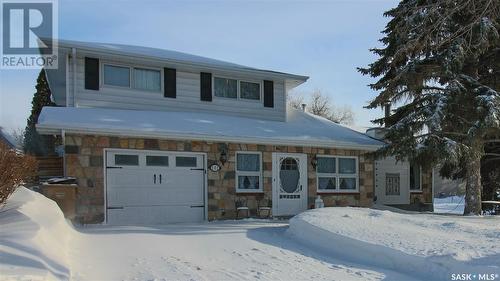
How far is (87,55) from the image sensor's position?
1416 centimetres

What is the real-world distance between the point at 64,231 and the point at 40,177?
4575 millimetres

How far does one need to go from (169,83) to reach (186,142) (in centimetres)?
294

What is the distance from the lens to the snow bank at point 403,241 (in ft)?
22.6

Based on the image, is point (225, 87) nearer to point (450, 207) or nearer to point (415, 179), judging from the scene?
point (415, 179)

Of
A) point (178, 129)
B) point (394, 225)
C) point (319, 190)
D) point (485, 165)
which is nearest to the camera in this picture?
point (394, 225)

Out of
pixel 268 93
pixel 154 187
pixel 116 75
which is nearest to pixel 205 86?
pixel 268 93

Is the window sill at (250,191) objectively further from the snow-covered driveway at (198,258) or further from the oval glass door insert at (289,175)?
the snow-covered driveway at (198,258)

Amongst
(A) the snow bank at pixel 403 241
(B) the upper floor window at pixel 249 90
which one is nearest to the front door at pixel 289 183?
(B) the upper floor window at pixel 249 90

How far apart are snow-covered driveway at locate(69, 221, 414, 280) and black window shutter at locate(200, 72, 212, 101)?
682 centimetres

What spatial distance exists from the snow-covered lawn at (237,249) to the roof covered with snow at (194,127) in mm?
3033

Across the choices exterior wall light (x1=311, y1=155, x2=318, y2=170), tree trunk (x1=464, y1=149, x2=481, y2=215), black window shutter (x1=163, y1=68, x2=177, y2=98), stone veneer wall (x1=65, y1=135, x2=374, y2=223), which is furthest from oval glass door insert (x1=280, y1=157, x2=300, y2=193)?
tree trunk (x1=464, y1=149, x2=481, y2=215)

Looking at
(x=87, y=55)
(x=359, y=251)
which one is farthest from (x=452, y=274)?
(x=87, y=55)

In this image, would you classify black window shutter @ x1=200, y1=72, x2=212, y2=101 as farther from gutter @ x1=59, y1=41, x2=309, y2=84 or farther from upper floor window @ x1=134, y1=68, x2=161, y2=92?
upper floor window @ x1=134, y1=68, x2=161, y2=92

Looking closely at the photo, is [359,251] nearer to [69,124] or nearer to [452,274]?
[452,274]
